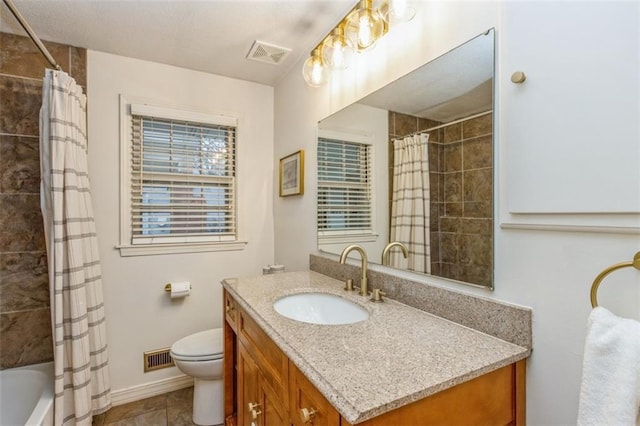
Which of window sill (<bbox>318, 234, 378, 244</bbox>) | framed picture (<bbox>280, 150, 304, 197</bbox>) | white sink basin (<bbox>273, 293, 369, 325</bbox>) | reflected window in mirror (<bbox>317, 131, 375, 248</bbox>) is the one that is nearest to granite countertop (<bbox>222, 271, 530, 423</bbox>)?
white sink basin (<bbox>273, 293, 369, 325</bbox>)

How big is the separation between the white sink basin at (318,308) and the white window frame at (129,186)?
1.14 m

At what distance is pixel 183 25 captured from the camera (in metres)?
1.76

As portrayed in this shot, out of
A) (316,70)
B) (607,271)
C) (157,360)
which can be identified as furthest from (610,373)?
(157,360)

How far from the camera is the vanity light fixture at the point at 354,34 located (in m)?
1.18

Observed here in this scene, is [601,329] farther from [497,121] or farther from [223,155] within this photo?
[223,155]

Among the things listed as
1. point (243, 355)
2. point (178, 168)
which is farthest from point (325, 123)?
point (243, 355)

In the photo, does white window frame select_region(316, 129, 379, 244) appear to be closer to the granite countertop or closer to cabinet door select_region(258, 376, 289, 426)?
the granite countertop

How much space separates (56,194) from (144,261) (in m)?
0.68

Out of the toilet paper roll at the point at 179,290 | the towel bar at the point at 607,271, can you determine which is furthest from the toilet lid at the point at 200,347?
the towel bar at the point at 607,271

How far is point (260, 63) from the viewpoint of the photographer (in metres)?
2.19

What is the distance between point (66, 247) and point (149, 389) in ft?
3.68

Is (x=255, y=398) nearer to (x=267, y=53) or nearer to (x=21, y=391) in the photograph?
(x=21, y=391)

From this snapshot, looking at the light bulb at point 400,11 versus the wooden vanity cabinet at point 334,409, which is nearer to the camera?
the wooden vanity cabinet at point 334,409

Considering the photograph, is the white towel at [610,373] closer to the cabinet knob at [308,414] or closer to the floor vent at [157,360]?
the cabinet knob at [308,414]
